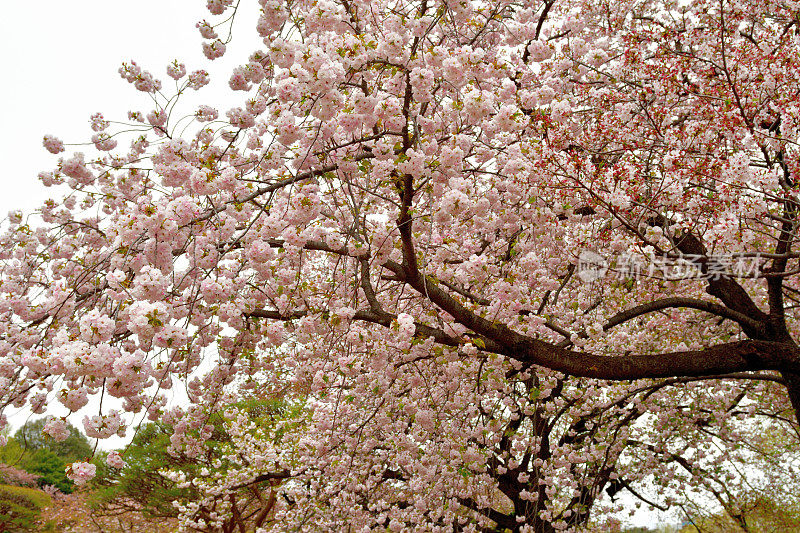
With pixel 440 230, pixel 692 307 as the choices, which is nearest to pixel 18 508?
pixel 440 230

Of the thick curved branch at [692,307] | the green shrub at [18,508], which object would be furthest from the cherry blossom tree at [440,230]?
the green shrub at [18,508]

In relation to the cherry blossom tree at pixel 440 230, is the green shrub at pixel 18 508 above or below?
below

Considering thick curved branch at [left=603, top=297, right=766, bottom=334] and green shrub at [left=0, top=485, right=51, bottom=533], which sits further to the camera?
green shrub at [left=0, top=485, right=51, bottom=533]

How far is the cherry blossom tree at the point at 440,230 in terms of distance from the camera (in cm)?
312

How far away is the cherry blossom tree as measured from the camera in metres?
3.12

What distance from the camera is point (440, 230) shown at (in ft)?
17.0

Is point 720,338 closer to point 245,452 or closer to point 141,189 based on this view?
point 141,189

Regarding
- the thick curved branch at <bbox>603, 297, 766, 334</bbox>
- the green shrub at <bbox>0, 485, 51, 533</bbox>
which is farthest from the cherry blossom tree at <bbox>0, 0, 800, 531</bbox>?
the green shrub at <bbox>0, 485, 51, 533</bbox>

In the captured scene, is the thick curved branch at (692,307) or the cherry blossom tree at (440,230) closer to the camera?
the cherry blossom tree at (440,230)

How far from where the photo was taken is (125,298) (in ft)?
8.82

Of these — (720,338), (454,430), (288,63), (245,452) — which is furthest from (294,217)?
(245,452)

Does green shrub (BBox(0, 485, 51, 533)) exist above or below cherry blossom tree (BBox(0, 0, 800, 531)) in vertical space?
below

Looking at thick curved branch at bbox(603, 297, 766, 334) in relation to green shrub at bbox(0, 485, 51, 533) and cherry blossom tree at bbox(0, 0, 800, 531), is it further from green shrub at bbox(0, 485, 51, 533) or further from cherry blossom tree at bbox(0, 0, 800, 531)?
green shrub at bbox(0, 485, 51, 533)

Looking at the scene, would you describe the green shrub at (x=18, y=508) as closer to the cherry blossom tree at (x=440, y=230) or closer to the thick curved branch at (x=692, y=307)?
the cherry blossom tree at (x=440, y=230)
